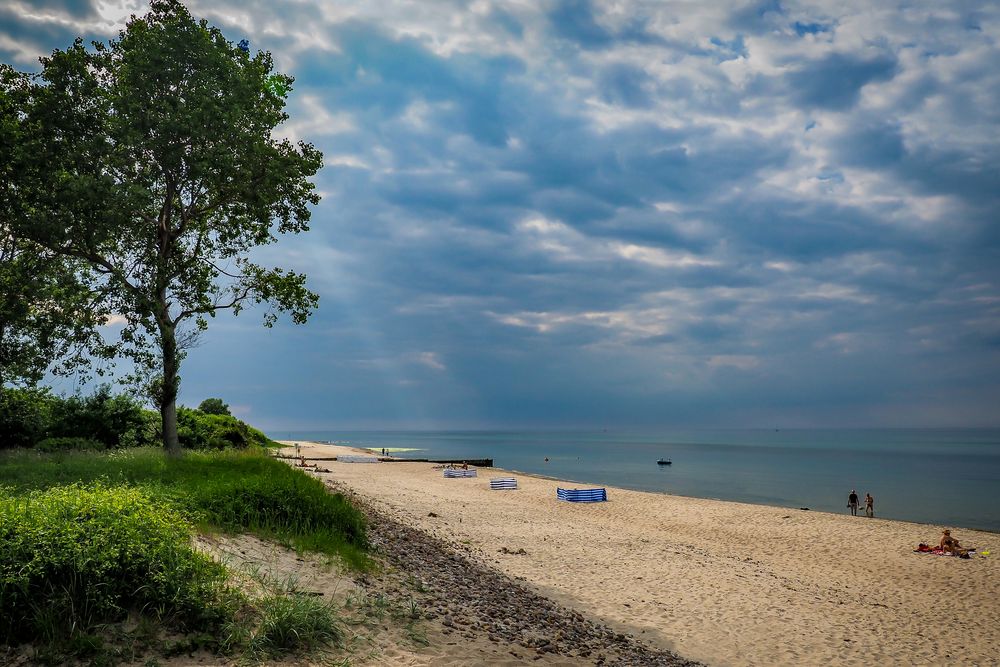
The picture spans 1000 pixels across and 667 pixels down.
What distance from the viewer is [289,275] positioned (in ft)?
83.9

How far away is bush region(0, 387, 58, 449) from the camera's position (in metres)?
26.2

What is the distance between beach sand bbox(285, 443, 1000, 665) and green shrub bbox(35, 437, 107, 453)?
12.6 meters

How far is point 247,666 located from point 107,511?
304cm

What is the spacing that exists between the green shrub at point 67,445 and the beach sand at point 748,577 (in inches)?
494

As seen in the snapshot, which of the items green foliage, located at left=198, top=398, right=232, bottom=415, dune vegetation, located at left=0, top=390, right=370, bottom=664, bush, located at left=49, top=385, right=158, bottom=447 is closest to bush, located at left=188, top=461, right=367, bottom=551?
dune vegetation, located at left=0, top=390, right=370, bottom=664

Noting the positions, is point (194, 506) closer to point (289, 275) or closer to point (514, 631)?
point (514, 631)

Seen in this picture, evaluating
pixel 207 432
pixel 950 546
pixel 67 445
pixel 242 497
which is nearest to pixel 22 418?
pixel 67 445

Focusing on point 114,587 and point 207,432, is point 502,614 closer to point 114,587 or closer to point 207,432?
point 114,587

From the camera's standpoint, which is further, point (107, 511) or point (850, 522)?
point (850, 522)

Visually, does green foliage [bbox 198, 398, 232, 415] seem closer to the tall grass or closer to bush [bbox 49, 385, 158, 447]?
bush [bbox 49, 385, 158, 447]

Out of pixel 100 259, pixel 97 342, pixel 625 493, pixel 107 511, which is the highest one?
pixel 100 259

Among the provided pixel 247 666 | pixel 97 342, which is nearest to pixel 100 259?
pixel 97 342

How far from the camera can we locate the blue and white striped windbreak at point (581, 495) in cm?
4231

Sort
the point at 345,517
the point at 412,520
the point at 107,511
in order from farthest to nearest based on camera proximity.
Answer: the point at 412,520 → the point at 345,517 → the point at 107,511
